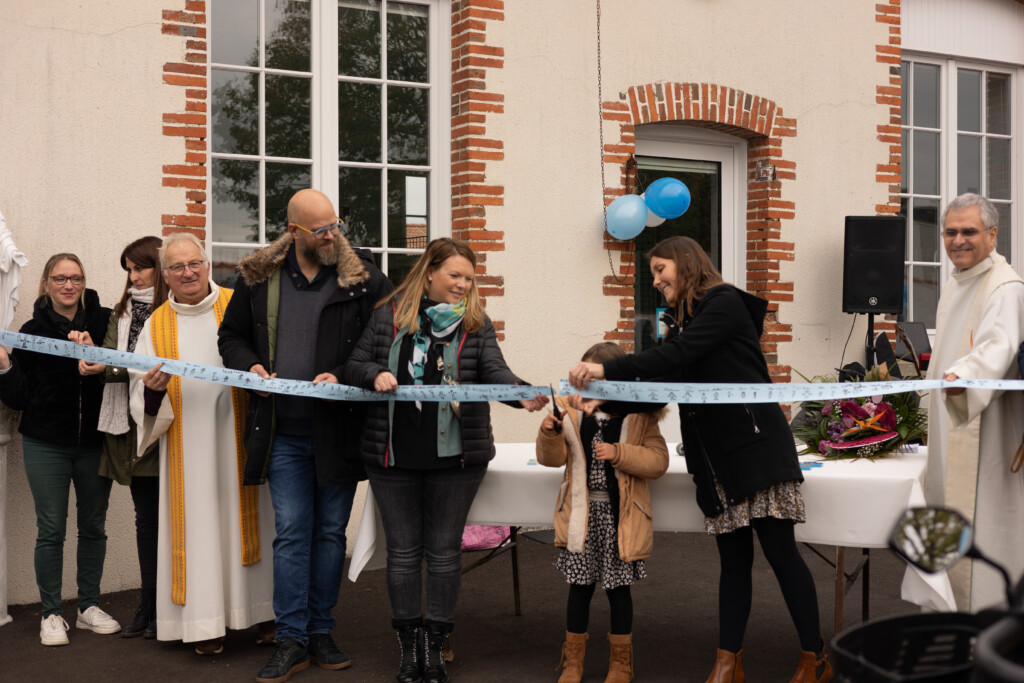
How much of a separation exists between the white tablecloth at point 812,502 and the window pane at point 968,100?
592 cm

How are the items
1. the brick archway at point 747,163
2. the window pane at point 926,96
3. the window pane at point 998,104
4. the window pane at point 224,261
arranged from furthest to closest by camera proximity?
the window pane at point 998,104, the window pane at point 926,96, the brick archway at point 747,163, the window pane at point 224,261

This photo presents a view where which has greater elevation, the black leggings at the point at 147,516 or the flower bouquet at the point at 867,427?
the flower bouquet at the point at 867,427

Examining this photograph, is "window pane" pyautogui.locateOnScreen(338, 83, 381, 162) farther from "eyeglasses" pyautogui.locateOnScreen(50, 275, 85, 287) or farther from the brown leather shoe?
the brown leather shoe

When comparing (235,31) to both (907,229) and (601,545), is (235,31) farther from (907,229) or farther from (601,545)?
(907,229)

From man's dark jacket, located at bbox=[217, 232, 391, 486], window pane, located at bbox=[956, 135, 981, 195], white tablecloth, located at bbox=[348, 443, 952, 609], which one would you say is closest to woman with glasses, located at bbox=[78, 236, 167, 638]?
man's dark jacket, located at bbox=[217, 232, 391, 486]

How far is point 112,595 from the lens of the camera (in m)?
5.95

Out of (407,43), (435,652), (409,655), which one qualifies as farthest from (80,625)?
(407,43)

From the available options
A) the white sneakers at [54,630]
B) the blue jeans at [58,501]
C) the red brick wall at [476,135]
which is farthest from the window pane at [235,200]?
the white sneakers at [54,630]

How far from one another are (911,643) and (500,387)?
235 centimetres

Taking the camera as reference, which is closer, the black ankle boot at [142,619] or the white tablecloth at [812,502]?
the white tablecloth at [812,502]

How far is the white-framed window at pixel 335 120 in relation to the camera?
6.52 m

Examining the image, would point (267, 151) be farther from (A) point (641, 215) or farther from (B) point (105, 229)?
(A) point (641, 215)

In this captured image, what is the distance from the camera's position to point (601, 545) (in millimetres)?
4102

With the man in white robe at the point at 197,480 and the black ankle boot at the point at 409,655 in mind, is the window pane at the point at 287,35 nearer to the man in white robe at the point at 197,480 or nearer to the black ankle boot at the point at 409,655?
the man in white robe at the point at 197,480
